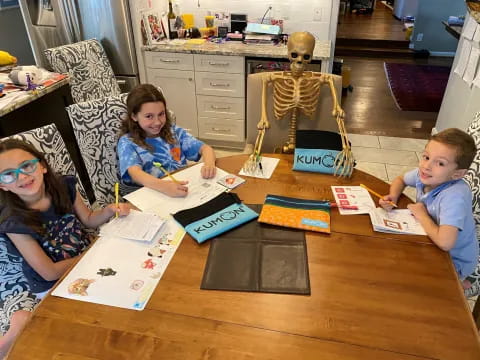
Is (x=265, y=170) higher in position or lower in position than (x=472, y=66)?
lower

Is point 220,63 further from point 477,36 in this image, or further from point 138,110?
point 477,36

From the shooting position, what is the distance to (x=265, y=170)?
5.31 feet

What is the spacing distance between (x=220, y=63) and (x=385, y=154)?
1660 mm

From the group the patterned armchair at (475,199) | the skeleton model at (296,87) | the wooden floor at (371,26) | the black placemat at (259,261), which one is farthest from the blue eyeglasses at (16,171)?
the wooden floor at (371,26)

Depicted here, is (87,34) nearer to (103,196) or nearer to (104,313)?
(103,196)

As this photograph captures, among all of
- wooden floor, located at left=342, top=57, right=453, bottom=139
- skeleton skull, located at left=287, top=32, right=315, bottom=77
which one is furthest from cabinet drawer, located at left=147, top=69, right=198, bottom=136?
wooden floor, located at left=342, top=57, right=453, bottom=139

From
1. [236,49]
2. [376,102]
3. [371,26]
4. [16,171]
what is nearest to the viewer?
[16,171]

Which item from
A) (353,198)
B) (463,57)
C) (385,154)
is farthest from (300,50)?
(463,57)

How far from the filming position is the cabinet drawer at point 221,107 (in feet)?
10.6

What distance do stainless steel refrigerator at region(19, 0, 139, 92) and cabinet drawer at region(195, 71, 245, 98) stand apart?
60 cm

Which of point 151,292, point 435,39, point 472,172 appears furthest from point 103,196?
point 435,39

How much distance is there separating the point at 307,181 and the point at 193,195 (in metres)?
0.47

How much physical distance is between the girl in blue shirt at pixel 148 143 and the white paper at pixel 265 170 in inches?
6.0

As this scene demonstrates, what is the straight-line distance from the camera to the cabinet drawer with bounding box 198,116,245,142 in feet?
10.9
